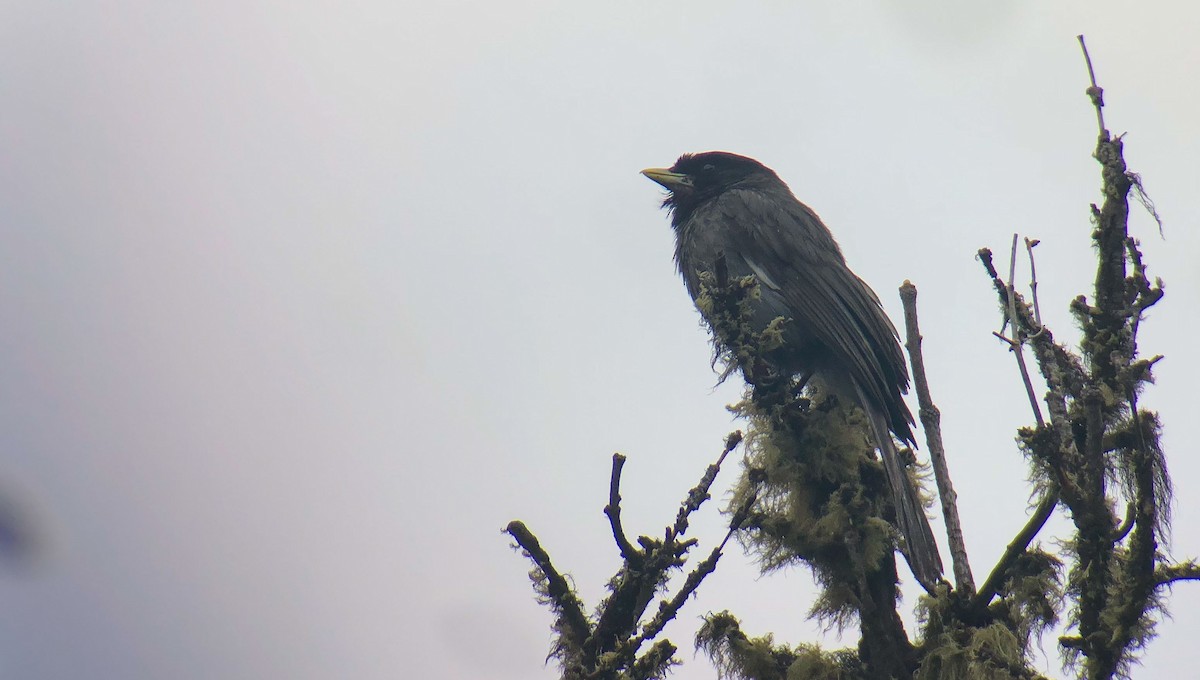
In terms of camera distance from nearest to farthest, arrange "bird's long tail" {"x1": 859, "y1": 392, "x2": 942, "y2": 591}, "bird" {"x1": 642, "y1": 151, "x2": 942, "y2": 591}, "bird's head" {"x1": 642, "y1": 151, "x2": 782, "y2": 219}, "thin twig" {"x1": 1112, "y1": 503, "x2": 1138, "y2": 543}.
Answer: "thin twig" {"x1": 1112, "y1": 503, "x2": 1138, "y2": 543} < "bird's long tail" {"x1": 859, "y1": 392, "x2": 942, "y2": 591} < "bird" {"x1": 642, "y1": 151, "x2": 942, "y2": 591} < "bird's head" {"x1": 642, "y1": 151, "x2": 782, "y2": 219}

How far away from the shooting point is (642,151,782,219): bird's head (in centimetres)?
739

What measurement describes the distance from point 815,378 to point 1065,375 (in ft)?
8.97

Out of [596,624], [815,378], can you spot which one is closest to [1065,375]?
[596,624]

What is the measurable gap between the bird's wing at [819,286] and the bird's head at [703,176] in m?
0.30

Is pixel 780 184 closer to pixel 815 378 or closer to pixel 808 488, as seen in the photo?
pixel 815 378

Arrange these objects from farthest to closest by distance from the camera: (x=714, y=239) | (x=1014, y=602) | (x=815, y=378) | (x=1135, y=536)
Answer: (x=714, y=239), (x=815, y=378), (x=1014, y=602), (x=1135, y=536)

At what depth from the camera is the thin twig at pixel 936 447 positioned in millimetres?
3295

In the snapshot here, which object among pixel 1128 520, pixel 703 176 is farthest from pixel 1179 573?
pixel 703 176

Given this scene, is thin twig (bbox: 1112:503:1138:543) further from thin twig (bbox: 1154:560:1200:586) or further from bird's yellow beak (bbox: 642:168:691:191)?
bird's yellow beak (bbox: 642:168:691:191)

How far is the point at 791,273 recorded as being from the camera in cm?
650

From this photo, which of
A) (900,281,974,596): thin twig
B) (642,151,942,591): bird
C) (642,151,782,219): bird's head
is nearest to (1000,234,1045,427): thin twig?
(900,281,974,596): thin twig

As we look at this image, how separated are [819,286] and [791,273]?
0.18 meters

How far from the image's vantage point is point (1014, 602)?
12.3 feet

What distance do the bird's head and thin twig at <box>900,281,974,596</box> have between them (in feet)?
12.1
